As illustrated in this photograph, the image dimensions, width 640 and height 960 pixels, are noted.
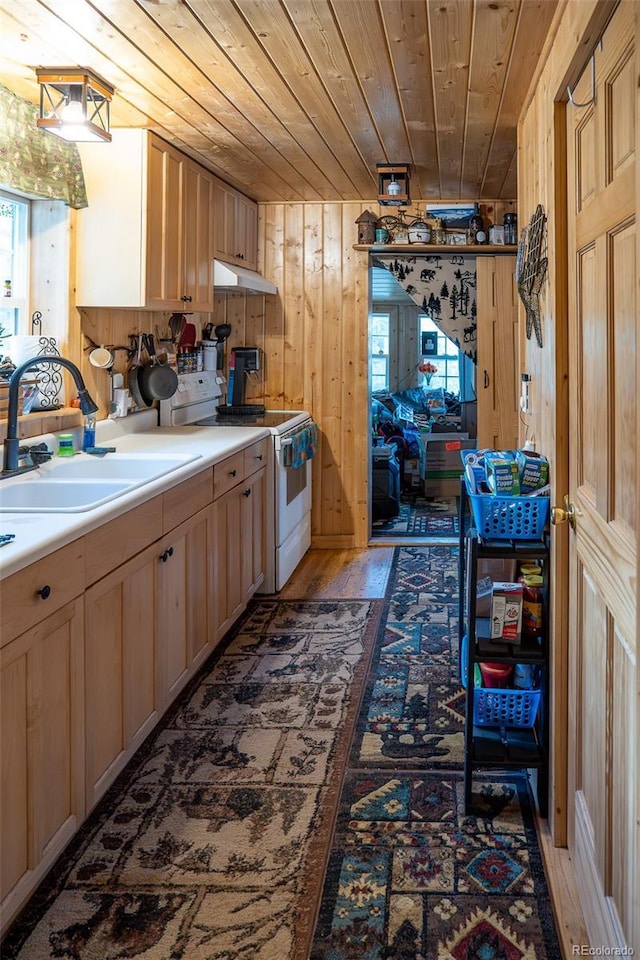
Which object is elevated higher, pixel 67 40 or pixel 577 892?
pixel 67 40

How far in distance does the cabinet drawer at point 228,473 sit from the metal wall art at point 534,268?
4.45 feet

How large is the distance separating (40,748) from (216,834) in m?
0.60

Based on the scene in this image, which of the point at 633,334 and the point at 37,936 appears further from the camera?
the point at 37,936

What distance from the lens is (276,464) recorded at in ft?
14.0

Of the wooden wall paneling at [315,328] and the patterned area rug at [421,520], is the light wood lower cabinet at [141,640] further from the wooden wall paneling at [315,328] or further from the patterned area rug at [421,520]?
the patterned area rug at [421,520]

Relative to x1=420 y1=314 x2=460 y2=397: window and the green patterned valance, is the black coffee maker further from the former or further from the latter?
x1=420 y1=314 x2=460 y2=397: window

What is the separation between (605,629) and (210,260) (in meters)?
3.32

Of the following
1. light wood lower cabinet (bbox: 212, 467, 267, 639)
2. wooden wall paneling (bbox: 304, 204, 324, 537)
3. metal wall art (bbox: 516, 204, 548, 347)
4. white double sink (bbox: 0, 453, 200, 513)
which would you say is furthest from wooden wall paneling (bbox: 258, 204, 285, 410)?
metal wall art (bbox: 516, 204, 548, 347)

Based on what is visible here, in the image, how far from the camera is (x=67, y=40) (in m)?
2.48

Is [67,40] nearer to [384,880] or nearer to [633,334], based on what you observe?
[633,334]

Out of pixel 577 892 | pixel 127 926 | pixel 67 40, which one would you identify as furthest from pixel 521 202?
pixel 127 926

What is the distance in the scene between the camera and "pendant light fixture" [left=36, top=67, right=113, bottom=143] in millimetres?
2734

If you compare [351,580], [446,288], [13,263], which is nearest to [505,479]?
[13,263]

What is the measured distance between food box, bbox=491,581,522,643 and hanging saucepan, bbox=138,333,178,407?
7.64 ft
